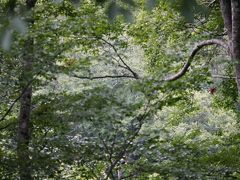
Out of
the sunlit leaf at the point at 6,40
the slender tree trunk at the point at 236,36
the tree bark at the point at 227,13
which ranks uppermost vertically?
the tree bark at the point at 227,13

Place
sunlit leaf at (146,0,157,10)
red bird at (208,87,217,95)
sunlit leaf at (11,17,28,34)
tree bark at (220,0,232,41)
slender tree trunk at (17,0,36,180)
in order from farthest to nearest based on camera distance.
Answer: red bird at (208,87,217,95) < tree bark at (220,0,232,41) < slender tree trunk at (17,0,36,180) < sunlit leaf at (146,0,157,10) < sunlit leaf at (11,17,28,34)

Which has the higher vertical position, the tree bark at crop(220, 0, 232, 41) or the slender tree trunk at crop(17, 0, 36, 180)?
the tree bark at crop(220, 0, 232, 41)

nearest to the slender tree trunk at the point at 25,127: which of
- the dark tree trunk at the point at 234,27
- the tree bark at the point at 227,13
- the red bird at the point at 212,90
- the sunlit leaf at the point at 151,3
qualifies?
the sunlit leaf at the point at 151,3

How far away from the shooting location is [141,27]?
724 centimetres

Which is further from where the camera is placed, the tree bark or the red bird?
the red bird

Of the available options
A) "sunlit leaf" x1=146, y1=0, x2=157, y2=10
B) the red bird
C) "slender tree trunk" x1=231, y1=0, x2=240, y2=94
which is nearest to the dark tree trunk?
"slender tree trunk" x1=231, y1=0, x2=240, y2=94

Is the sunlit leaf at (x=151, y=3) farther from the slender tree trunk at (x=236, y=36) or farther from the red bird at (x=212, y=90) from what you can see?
the red bird at (x=212, y=90)

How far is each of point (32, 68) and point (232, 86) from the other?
17.4ft

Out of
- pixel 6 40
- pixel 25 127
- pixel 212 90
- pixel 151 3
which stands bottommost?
pixel 6 40

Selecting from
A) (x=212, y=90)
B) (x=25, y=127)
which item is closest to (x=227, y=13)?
(x=212, y=90)

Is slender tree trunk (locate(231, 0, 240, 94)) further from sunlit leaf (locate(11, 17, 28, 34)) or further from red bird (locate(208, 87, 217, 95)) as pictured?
sunlit leaf (locate(11, 17, 28, 34))

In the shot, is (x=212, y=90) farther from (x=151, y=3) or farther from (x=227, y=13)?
(x=151, y=3)

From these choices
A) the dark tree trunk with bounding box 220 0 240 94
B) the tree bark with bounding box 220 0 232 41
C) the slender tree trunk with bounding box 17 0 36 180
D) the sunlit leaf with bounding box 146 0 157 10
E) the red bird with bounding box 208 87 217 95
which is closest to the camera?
the sunlit leaf with bounding box 146 0 157 10

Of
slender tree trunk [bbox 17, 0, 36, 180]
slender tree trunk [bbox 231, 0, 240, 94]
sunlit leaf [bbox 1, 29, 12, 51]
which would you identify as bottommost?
sunlit leaf [bbox 1, 29, 12, 51]
